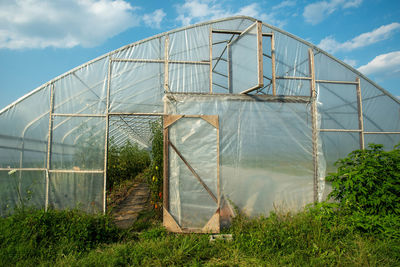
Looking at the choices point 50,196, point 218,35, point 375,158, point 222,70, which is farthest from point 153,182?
point 375,158

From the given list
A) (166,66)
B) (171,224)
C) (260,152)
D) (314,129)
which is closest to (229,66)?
(166,66)

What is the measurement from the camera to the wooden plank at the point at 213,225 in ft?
16.5

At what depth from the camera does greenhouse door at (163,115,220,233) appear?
5156mm

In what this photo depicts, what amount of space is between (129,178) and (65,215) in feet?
22.9

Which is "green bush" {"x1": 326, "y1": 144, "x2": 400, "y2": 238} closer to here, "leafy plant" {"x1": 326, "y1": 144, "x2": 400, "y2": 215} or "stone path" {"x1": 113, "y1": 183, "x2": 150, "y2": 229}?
"leafy plant" {"x1": 326, "y1": 144, "x2": 400, "y2": 215}

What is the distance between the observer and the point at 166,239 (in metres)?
4.21

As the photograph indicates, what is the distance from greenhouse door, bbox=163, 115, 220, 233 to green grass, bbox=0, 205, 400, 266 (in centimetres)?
61

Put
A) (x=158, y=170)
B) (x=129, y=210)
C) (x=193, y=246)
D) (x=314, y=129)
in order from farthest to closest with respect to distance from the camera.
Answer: (x=129, y=210) → (x=314, y=129) → (x=158, y=170) → (x=193, y=246)

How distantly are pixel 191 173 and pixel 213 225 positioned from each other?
1.14 m

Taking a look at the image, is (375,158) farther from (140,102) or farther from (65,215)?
(65,215)

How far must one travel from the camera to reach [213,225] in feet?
16.5

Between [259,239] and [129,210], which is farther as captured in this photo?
[129,210]

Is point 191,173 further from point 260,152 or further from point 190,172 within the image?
point 260,152

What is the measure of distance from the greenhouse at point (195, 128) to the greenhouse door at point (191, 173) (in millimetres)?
21
